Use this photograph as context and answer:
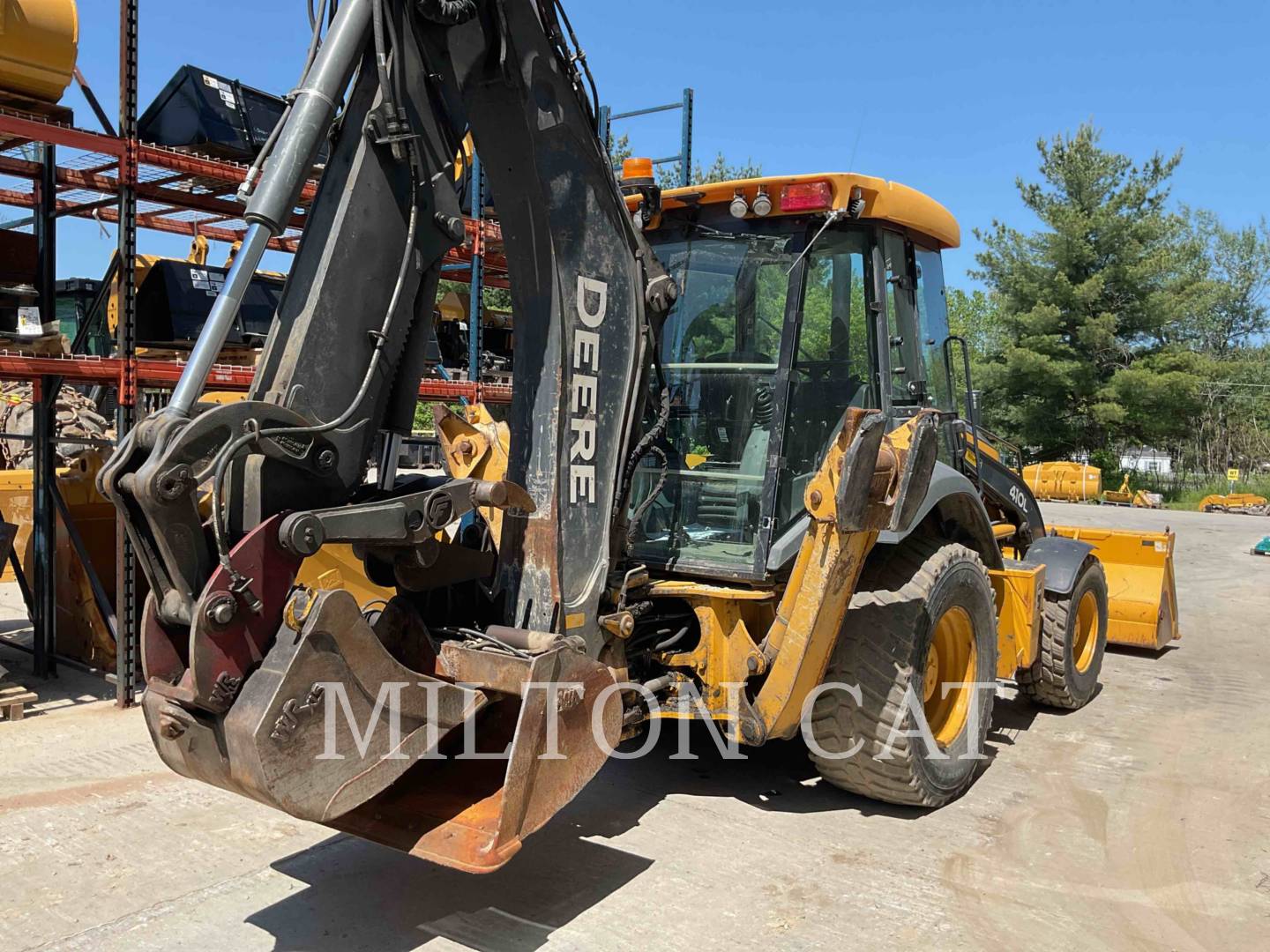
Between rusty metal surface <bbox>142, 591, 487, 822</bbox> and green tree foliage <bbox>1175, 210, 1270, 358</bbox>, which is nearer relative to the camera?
rusty metal surface <bbox>142, 591, 487, 822</bbox>

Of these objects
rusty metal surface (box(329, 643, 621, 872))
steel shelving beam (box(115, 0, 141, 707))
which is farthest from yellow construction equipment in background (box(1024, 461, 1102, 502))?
rusty metal surface (box(329, 643, 621, 872))

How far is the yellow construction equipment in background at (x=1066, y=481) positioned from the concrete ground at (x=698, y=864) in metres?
21.8

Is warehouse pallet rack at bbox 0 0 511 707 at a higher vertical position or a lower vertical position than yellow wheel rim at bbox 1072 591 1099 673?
higher

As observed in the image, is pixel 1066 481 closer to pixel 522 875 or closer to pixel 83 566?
pixel 83 566

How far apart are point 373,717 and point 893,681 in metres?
2.39

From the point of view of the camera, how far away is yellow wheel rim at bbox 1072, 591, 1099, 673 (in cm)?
696

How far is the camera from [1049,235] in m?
30.2

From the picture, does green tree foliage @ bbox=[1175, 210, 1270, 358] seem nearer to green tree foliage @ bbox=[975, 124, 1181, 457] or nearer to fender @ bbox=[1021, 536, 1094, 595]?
green tree foliage @ bbox=[975, 124, 1181, 457]

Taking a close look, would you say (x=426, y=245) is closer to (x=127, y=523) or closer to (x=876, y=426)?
(x=127, y=523)

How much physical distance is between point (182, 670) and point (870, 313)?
10.9 ft

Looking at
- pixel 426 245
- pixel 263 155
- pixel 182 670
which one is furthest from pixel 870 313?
pixel 182 670

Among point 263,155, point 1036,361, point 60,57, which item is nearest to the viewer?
point 263,155

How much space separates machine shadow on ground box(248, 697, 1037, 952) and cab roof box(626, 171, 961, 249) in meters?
2.70

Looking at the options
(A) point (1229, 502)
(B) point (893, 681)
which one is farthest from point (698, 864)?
(A) point (1229, 502)
